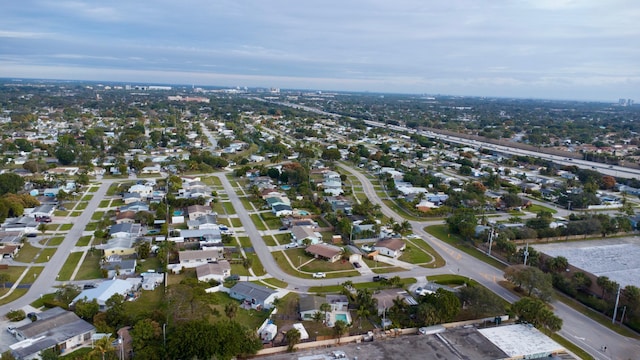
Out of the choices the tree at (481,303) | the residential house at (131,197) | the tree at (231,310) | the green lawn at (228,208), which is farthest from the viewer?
the residential house at (131,197)

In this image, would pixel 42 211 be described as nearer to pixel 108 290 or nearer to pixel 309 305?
pixel 108 290

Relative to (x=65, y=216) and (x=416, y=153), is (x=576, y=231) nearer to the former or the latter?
(x=416, y=153)

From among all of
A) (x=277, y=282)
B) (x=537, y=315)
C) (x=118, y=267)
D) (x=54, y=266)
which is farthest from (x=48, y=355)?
(x=537, y=315)

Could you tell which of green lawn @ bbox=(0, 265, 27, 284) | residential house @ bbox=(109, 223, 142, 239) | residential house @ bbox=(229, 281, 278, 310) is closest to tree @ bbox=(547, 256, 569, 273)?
residential house @ bbox=(229, 281, 278, 310)

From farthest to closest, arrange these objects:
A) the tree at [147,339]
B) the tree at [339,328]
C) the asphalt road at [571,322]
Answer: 1. the asphalt road at [571,322]
2. the tree at [339,328]
3. the tree at [147,339]

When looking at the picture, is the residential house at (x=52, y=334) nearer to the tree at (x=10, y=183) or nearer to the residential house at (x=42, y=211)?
the residential house at (x=42, y=211)

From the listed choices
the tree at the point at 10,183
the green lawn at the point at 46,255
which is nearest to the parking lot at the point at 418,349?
the green lawn at the point at 46,255
